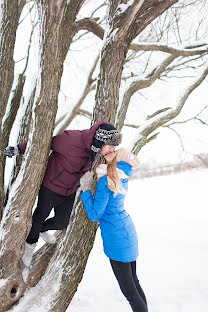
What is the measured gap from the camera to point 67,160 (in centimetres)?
231

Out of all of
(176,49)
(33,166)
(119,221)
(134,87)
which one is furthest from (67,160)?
(176,49)

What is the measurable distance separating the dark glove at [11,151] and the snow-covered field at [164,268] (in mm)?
2118

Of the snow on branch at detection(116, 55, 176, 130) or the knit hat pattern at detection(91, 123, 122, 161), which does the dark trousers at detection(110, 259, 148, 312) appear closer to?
the knit hat pattern at detection(91, 123, 122, 161)

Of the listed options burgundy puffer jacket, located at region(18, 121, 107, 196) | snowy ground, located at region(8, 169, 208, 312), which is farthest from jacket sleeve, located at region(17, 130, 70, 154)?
snowy ground, located at region(8, 169, 208, 312)

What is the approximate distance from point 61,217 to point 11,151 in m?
0.72

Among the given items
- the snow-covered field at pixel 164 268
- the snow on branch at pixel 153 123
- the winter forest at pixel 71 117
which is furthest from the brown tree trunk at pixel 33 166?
the snow-covered field at pixel 164 268

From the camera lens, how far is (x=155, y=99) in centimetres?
669

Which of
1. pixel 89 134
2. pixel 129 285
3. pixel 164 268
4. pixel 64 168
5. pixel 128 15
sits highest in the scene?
pixel 128 15

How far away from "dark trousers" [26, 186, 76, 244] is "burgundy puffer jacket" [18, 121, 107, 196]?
0.21ft

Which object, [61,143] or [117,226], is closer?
[117,226]

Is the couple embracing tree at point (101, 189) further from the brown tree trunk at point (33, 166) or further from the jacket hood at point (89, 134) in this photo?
the brown tree trunk at point (33, 166)

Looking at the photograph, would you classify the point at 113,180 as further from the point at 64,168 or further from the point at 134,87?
the point at 134,87

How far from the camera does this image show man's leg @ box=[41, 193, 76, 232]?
8.18 feet

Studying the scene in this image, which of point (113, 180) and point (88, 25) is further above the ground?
point (88, 25)
